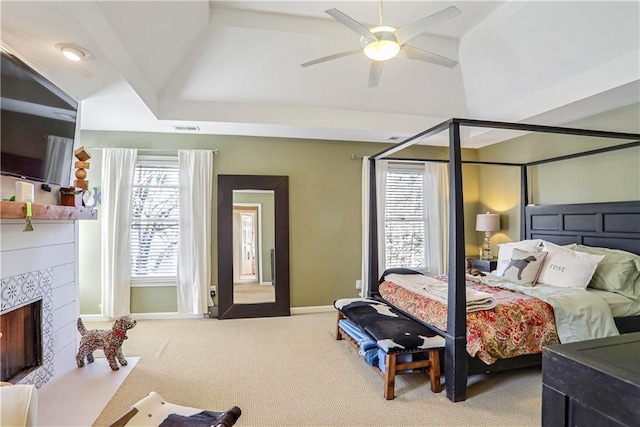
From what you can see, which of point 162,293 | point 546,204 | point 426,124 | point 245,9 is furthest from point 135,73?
point 546,204

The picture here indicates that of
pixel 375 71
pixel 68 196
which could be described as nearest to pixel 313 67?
pixel 375 71

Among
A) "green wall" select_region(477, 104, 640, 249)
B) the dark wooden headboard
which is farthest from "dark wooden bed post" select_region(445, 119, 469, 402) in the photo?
"green wall" select_region(477, 104, 640, 249)

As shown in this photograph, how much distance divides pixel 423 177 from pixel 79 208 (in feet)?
14.6

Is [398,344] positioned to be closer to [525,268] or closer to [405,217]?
[525,268]

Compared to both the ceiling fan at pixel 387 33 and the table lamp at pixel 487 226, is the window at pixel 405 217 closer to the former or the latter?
the table lamp at pixel 487 226

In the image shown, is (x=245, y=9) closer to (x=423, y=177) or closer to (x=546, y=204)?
(x=423, y=177)

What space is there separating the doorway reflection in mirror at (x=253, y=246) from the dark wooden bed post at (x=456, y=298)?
8.88 feet

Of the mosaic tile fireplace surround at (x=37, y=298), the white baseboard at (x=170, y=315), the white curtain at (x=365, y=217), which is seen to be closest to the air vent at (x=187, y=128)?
the mosaic tile fireplace surround at (x=37, y=298)

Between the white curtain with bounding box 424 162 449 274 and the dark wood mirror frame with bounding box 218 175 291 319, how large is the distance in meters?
2.22

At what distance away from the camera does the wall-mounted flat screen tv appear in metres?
1.94

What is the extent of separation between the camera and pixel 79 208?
2803 mm

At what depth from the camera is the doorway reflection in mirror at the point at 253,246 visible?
4.57 meters

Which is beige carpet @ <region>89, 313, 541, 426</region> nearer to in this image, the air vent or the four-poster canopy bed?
the four-poster canopy bed

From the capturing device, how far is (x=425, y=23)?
2.20 m
